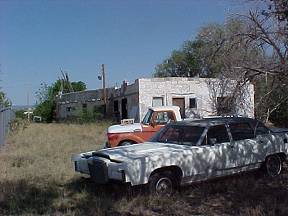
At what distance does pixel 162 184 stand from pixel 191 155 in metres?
0.81

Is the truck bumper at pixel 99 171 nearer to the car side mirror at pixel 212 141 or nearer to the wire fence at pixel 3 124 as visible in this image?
the car side mirror at pixel 212 141

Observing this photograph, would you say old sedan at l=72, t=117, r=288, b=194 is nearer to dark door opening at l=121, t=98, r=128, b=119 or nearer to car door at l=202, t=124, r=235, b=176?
car door at l=202, t=124, r=235, b=176

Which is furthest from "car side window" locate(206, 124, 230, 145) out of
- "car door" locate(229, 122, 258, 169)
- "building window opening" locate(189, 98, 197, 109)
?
"building window opening" locate(189, 98, 197, 109)

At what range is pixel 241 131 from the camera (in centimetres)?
965

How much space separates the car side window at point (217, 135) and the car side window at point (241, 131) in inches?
8.5

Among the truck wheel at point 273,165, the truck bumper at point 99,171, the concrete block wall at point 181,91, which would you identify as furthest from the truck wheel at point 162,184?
the concrete block wall at point 181,91

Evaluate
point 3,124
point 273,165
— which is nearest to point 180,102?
point 3,124

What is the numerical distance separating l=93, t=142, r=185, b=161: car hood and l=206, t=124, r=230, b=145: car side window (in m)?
0.69

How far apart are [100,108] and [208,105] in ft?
37.2

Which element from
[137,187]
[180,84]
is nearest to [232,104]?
[137,187]

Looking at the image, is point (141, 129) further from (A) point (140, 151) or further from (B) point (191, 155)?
(B) point (191, 155)

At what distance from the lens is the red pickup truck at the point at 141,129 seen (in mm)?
13383

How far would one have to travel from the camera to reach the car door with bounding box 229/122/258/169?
9.16 metres

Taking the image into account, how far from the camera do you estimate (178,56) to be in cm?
5012
